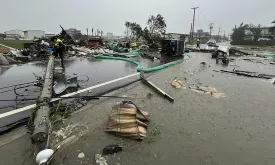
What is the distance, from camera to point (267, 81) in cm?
1017

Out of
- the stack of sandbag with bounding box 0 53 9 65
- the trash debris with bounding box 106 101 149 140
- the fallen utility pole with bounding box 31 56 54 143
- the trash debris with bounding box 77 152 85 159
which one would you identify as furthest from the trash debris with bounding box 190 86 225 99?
the stack of sandbag with bounding box 0 53 9 65

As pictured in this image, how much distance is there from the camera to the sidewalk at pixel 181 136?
131 inches

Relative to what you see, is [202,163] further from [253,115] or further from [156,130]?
[253,115]

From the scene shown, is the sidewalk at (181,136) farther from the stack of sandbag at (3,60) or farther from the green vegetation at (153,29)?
the green vegetation at (153,29)

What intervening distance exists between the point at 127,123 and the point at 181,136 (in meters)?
1.35

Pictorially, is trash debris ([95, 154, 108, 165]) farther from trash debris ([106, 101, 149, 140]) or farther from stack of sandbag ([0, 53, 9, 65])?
stack of sandbag ([0, 53, 9, 65])

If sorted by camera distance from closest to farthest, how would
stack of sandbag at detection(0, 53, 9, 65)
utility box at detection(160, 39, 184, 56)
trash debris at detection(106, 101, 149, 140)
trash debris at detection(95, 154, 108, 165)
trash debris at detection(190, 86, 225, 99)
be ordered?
trash debris at detection(95, 154, 108, 165) < trash debris at detection(106, 101, 149, 140) < trash debris at detection(190, 86, 225, 99) < stack of sandbag at detection(0, 53, 9, 65) < utility box at detection(160, 39, 184, 56)

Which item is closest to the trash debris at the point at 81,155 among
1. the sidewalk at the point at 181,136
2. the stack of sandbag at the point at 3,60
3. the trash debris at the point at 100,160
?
the sidewalk at the point at 181,136

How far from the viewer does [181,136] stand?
4.13 metres

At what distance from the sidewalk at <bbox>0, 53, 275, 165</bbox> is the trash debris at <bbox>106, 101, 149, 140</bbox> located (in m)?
0.13

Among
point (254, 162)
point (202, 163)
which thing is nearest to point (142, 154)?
point (202, 163)

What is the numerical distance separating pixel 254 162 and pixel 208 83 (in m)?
6.16

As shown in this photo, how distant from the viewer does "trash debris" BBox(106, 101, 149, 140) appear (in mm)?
3869

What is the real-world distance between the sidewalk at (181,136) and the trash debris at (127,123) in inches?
5.3
